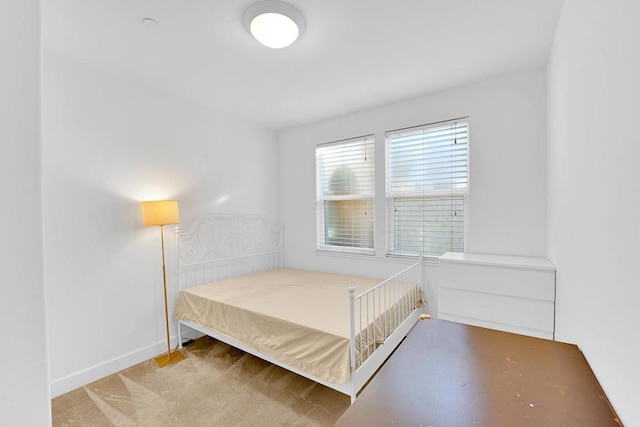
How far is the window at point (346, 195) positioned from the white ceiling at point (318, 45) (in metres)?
0.76

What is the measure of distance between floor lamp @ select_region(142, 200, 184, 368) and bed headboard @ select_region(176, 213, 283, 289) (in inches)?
11.5

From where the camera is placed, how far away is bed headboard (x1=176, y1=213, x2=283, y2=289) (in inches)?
116

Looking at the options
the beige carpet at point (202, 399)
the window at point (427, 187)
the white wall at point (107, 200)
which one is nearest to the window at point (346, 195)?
the window at point (427, 187)

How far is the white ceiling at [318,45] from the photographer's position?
5.36ft

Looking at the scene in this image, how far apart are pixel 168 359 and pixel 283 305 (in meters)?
1.27

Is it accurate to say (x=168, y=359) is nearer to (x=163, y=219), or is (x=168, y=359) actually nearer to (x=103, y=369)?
(x=103, y=369)

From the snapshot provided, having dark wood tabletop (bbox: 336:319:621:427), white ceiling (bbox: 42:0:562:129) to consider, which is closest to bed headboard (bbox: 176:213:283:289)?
white ceiling (bbox: 42:0:562:129)

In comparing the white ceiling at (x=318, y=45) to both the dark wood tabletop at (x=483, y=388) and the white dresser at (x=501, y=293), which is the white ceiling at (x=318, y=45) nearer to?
the white dresser at (x=501, y=293)

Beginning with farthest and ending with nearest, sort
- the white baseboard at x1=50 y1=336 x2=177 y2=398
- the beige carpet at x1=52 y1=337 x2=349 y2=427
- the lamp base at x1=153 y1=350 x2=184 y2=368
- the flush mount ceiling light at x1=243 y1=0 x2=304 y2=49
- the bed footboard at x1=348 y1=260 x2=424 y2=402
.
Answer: the lamp base at x1=153 y1=350 x2=184 y2=368 < the white baseboard at x1=50 y1=336 x2=177 y2=398 < the beige carpet at x1=52 y1=337 x2=349 y2=427 < the bed footboard at x1=348 y1=260 x2=424 y2=402 < the flush mount ceiling light at x1=243 y1=0 x2=304 y2=49

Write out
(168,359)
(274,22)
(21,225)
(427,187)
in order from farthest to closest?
(427,187), (168,359), (274,22), (21,225)

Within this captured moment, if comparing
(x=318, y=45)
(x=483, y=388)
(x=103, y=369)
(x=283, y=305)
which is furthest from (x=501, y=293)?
(x=103, y=369)

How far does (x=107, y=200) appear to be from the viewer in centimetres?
236

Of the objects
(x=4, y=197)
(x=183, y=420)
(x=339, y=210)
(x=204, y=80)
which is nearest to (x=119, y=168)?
(x=204, y=80)

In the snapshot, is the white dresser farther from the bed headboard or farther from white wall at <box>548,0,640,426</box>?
the bed headboard
